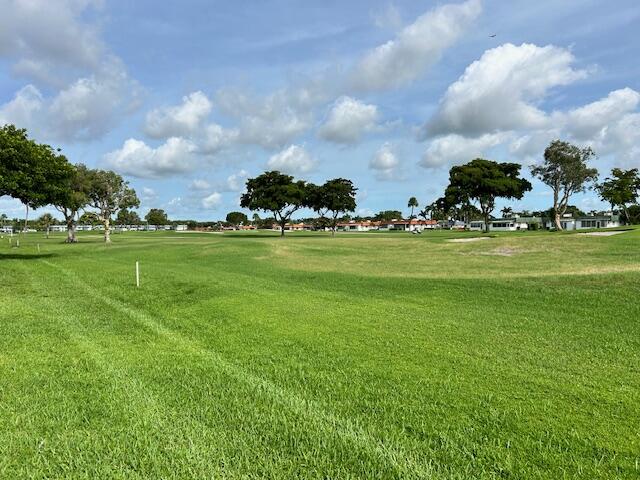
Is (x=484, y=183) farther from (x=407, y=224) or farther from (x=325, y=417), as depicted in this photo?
(x=407, y=224)

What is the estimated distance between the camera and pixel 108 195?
5403cm

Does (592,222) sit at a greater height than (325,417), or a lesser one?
greater

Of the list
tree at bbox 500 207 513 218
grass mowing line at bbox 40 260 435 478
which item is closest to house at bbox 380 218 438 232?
tree at bbox 500 207 513 218

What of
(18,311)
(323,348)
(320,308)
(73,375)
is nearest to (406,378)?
(323,348)

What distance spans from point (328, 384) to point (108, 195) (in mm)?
54613

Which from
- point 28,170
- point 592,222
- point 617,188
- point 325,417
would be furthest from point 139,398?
point 592,222

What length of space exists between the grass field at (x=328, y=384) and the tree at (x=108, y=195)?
138 ft

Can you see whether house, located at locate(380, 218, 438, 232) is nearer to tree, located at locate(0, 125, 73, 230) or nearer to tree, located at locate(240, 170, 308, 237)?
tree, located at locate(240, 170, 308, 237)

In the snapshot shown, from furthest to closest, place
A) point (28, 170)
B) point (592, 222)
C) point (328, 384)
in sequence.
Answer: point (592, 222) < point (28, 170) < point (328, 384)

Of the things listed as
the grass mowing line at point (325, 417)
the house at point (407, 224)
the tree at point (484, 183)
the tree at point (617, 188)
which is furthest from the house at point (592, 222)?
the grass mowing line at point (325, 417)

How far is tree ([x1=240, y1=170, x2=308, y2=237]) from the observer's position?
221 ft

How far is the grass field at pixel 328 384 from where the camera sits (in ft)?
14.5

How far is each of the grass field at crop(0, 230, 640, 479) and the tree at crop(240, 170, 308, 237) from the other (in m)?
52.9

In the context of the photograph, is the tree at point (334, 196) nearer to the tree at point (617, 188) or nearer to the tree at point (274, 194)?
the tree at point (274, 194)
